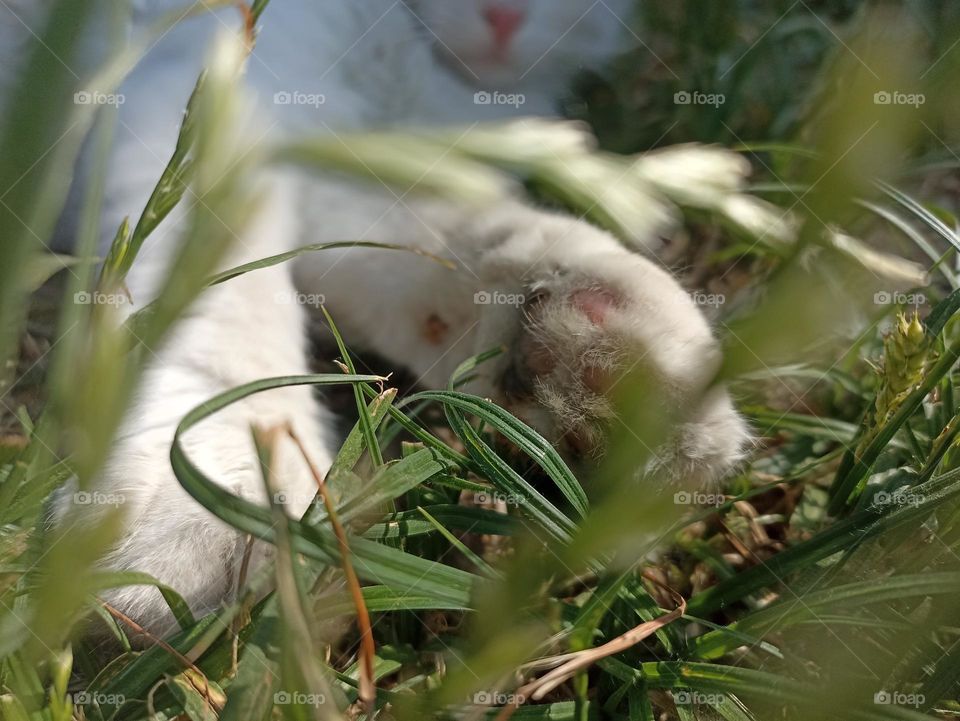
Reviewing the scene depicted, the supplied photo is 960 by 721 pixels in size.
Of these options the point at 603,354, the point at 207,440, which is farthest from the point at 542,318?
the point at 207,440

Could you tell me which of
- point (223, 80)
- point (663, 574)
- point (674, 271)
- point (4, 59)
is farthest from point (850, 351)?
point (4, 59)

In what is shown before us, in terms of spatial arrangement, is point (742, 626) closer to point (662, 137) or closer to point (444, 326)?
point (444, 326)

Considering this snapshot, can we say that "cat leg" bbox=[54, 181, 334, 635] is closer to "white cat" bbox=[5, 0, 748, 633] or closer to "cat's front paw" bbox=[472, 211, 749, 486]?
"white cat" bbox=[5, 0, 748, 633]

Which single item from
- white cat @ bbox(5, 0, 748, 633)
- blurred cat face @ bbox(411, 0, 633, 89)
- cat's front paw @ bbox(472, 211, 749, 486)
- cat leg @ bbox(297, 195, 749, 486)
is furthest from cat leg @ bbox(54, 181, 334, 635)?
blurred cat face @ bbox(411, 0, 633, 89)

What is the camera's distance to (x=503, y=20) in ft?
3.57

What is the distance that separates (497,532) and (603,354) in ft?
0.61

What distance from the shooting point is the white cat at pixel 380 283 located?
2.07 ft

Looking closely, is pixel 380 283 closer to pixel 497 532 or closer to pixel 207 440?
pixel 207 440

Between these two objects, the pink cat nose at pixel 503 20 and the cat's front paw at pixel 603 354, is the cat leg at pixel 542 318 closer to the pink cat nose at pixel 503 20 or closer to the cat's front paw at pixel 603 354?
the cat's front paw at pixel 603 354

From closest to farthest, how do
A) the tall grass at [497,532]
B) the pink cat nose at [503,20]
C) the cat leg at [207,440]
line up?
1. the tall grass at [497,532]
2. the cat leg at [207,440]
3. the pink cat nose at [503,20]

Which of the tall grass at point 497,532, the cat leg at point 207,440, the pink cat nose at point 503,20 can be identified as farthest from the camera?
the pink cat nose at point 503,20

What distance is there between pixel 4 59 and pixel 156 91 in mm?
748

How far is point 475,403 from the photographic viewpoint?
579 millimetres

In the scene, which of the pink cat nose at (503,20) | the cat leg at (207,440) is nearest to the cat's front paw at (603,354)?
the cat leg at (207,440)
